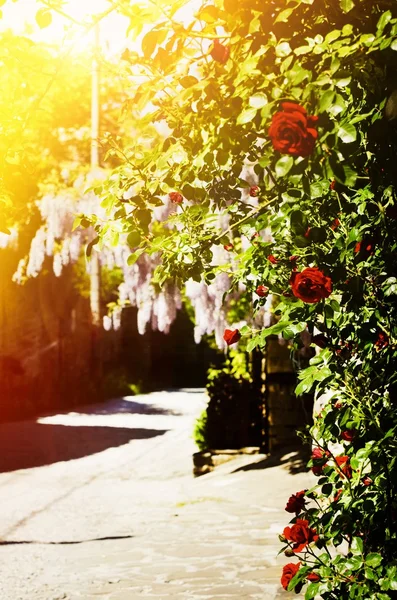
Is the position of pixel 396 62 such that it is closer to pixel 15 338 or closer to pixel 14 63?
pixel 14 63

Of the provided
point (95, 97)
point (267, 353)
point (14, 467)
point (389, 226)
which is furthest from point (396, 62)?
point (95, 97)

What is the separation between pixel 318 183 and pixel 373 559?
1.49 meters

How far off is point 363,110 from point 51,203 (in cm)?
1332

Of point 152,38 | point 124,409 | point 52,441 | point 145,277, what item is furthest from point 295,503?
point 124,409

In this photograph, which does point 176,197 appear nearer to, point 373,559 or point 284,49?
point 284,49

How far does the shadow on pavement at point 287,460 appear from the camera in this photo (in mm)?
9980

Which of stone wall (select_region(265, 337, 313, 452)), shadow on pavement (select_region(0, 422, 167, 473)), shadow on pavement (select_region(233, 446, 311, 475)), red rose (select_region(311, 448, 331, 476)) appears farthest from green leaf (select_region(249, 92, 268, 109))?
shadow on pavement (select_region(0, 422, 167, 473))

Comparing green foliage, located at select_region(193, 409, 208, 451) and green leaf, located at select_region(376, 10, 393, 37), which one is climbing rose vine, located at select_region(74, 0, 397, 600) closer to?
green leaf, located at select_region(376, 10, 393, 37)

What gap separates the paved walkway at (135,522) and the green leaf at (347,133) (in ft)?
12.3

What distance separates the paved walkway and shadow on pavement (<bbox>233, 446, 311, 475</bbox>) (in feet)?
0.20

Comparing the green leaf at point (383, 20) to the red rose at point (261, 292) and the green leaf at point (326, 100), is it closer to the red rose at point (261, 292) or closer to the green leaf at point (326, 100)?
the green leaf at point (326, 100)

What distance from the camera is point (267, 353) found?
11.8 metres

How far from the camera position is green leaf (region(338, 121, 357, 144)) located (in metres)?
2.41

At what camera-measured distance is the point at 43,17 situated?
3137mm
